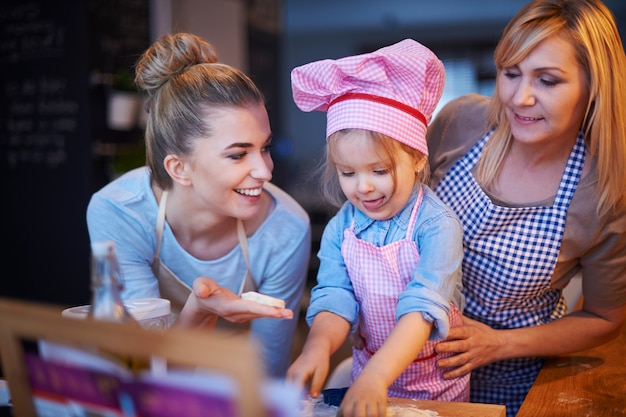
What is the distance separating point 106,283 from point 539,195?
100 cm

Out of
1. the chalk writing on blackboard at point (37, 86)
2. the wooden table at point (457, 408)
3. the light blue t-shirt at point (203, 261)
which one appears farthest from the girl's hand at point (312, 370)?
the chalk writing on blackboard at point (37, 86)

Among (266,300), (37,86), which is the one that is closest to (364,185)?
(266,300)

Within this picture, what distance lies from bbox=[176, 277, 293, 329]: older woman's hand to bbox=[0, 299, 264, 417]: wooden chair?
1.30ft

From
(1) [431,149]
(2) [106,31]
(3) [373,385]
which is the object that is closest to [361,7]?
(2) [106,31]

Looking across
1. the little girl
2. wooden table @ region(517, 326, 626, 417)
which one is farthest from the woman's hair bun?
wooden table @ region(517, 326, 626, 417)

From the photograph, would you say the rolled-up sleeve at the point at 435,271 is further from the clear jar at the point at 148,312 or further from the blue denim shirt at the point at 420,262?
the clear jar at the point at 148,312

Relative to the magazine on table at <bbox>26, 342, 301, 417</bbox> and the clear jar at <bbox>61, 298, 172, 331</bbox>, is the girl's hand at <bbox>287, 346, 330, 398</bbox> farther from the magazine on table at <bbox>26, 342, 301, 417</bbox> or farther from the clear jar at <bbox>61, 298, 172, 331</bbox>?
the magazine on table at <bbox>26, 342, 301, 417</bbox>

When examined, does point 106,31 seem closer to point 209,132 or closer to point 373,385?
point 209,132

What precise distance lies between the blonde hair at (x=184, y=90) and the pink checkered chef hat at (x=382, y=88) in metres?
0.32

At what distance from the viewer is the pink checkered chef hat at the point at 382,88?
1077 millimetres

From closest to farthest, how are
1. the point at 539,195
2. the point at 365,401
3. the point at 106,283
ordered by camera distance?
1. the point at 106,283
2. the point at 365,401
3. the point at 539,195

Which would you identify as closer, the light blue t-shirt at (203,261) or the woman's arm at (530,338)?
the woman's arm at (530,338)

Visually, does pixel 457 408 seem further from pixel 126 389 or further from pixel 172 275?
pixel 172 275

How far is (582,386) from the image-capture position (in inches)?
49.9
